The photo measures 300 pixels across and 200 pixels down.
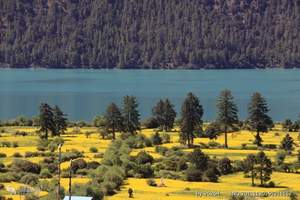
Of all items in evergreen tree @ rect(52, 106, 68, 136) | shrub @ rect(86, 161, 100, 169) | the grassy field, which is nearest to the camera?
the grassy field

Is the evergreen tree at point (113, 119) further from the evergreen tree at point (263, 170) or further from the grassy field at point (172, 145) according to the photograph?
the evergreen tree at point (263, 170)

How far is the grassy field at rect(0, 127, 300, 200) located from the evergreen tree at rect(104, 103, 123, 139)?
2470mm

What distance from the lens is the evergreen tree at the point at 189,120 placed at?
107188 millimetres

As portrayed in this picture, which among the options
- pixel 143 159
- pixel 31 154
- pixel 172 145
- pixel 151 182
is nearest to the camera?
pixel 151 182

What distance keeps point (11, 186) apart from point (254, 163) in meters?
24.1

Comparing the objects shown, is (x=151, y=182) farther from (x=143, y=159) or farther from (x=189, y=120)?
(x=189, y=120)

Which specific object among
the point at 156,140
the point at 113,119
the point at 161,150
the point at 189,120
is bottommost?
the point at 161,150

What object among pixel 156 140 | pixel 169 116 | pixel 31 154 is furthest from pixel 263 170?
pixel 169 116

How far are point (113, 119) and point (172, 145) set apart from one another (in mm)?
14161

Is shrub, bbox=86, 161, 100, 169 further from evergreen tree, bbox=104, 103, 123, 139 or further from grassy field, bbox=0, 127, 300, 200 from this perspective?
evergreen tree, bbox=104, 103, 123, 139

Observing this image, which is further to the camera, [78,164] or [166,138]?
[166,138]

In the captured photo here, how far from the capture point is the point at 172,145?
10744cm

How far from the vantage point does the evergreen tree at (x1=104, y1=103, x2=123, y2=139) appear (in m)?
117

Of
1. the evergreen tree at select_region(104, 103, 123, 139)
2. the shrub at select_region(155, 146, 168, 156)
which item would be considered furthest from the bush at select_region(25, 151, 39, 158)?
the evergreen tree at select_region(104, 103, 123, 139)
